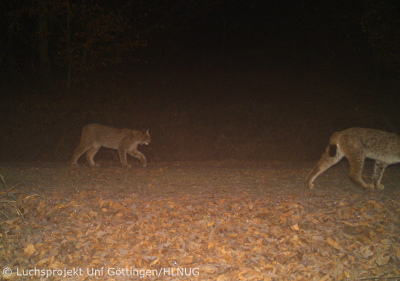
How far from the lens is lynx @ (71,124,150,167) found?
12352 mm

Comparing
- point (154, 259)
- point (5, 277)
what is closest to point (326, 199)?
point (154, 259)

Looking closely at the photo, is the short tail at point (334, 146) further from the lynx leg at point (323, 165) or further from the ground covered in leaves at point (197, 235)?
the ground covered in leaves at point (197, 235)

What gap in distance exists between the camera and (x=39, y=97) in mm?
17344

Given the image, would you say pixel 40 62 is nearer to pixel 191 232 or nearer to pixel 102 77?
pixel 102 77

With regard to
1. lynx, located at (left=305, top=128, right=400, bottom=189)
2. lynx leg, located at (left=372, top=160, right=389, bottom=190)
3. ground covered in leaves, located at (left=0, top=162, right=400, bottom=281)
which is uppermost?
lynx, located at (left=305, top=128, right=400, bottom=189)

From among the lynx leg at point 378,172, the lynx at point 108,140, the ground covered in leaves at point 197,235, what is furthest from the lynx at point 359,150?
the lynx at point 108,140

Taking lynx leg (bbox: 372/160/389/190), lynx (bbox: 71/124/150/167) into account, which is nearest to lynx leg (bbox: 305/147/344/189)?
lynx leg (bbox: 372/160/389/190)

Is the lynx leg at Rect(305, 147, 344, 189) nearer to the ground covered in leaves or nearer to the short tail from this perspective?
the short tail

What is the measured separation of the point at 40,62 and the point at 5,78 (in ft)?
6.46

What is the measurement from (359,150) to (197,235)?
187 inches

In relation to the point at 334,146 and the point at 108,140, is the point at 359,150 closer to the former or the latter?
the point at 334,146

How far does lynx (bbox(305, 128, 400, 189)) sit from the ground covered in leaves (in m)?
1.05

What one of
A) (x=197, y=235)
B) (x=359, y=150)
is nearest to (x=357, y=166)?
(x=359, y=150)

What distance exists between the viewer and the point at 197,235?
17.5ft
